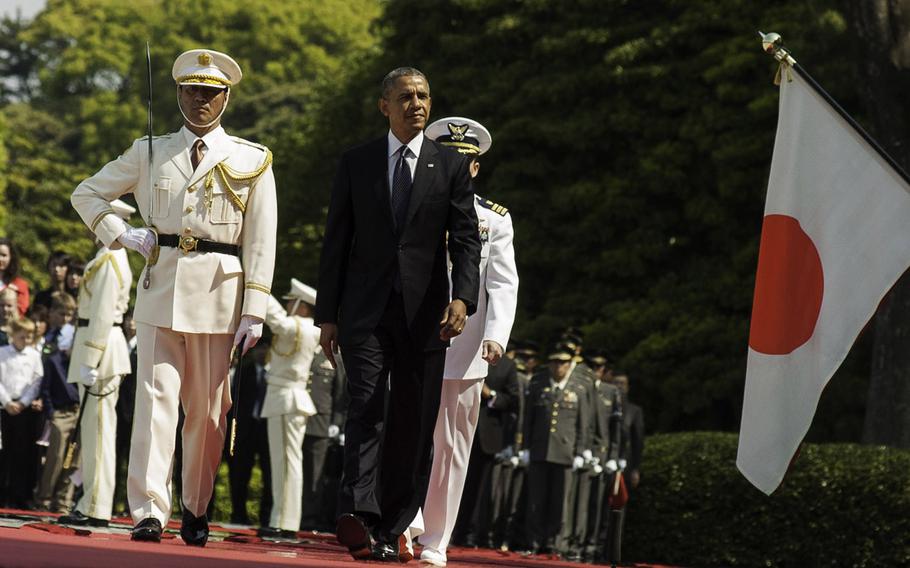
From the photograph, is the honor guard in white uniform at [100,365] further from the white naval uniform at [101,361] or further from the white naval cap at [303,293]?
the white naval cap at [303,293]

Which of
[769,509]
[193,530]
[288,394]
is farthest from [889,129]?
[193,530]

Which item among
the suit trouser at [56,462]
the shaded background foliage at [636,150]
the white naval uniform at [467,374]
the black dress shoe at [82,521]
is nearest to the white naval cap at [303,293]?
the suit trouser at [56,462]

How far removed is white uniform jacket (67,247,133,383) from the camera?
12.7 meters

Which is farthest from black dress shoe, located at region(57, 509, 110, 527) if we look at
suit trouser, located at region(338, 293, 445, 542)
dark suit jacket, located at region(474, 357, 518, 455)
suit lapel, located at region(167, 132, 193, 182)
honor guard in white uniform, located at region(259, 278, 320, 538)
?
dark suit jacket, located at region(474, 357, 518, 455)

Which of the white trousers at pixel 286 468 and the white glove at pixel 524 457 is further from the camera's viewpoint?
the white glove at pixel 524 457

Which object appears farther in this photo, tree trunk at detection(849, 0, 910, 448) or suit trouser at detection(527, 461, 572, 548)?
tree trunk at detection(849, 0, 910, 448)

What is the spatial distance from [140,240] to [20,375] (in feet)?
26.7

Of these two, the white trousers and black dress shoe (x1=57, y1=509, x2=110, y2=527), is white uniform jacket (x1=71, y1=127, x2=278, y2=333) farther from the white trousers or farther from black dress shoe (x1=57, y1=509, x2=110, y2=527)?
the white trousers

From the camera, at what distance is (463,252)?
9094 millimetres

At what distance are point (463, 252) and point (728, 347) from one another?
18.5 metres

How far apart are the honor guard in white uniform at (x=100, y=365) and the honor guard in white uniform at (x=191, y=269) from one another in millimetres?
3260

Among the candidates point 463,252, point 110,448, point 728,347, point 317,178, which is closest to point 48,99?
point 317,178

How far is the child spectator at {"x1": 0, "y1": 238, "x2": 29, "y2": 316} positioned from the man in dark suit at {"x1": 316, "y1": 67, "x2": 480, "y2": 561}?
8.80 m

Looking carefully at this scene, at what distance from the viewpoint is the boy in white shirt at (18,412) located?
55.3 ft
